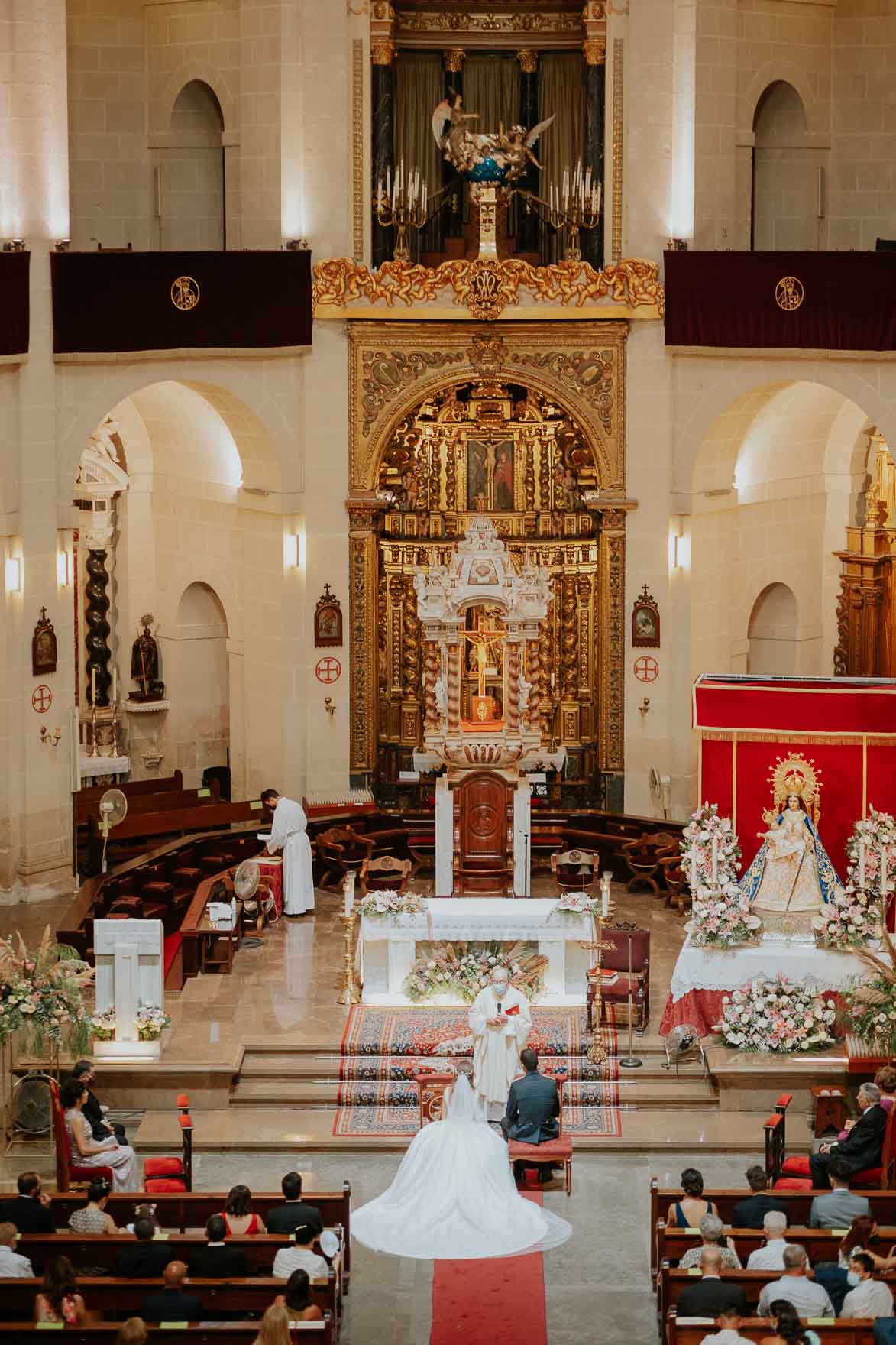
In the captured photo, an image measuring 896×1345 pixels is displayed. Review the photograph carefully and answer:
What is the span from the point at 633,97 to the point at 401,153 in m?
3.39

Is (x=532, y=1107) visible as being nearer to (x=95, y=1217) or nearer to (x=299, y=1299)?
(x=95, y=1217)

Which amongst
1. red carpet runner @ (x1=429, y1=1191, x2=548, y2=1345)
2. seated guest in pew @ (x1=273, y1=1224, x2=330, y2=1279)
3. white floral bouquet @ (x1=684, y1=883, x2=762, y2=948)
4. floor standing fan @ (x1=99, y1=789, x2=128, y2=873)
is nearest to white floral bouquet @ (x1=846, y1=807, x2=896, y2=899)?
white floral bouquet @ (x1=684, y1=883, x2=762, y2=948)

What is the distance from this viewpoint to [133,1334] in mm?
15172

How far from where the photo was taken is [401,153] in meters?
32.5

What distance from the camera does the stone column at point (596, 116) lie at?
103 feet

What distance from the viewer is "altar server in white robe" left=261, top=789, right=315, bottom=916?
28.4 meters

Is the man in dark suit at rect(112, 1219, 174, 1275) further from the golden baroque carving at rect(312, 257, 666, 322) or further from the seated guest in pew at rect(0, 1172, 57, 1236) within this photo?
the golden baroque carving at rect(312, 257, 666, 322)

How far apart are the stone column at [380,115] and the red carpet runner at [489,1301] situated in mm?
15806

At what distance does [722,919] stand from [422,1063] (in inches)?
131

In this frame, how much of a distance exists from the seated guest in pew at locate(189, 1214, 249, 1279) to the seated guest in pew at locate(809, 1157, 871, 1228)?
14.6ft

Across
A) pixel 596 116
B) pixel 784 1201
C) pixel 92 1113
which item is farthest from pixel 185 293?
pixel 784 1201

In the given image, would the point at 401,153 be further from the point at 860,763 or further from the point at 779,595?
the point at 860,763

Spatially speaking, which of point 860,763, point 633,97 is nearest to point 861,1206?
point 860,763

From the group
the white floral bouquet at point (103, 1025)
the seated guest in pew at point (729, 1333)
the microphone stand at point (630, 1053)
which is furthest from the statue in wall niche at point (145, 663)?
the seated guest in pew at point (729, 1333)
